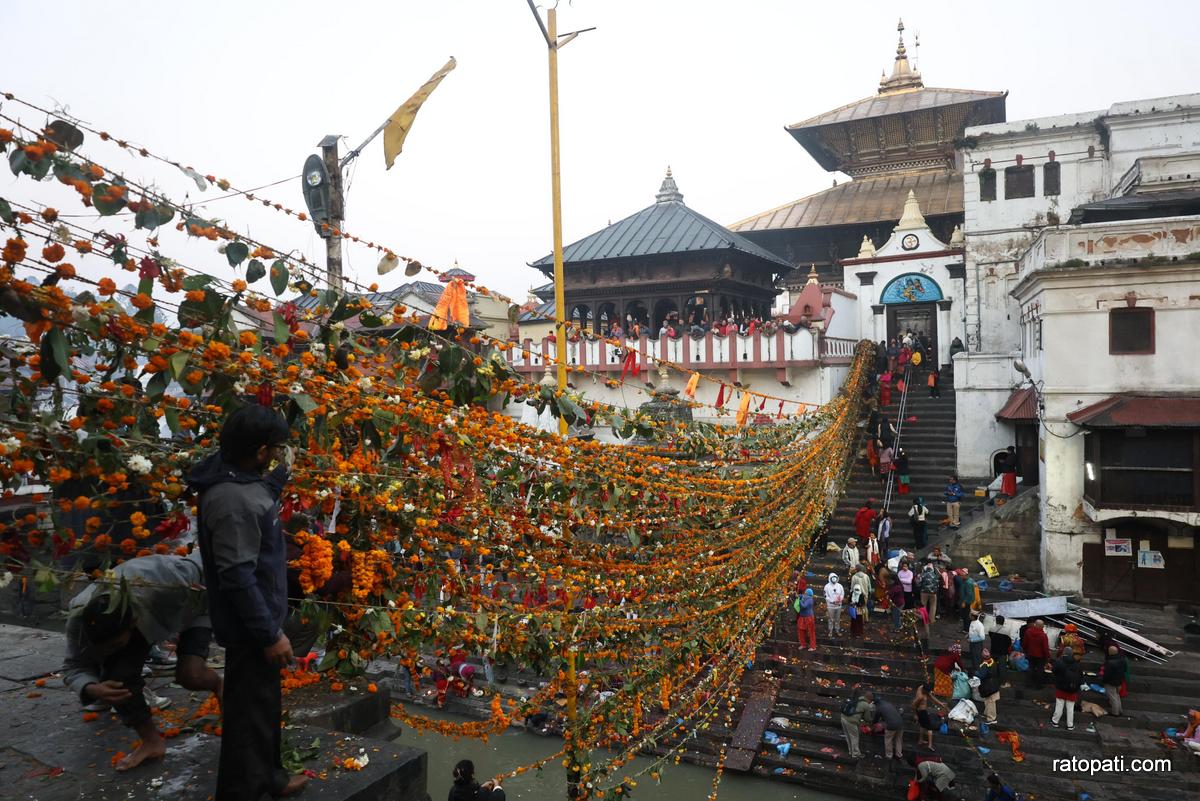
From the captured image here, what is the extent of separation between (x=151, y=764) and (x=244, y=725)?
1176mm

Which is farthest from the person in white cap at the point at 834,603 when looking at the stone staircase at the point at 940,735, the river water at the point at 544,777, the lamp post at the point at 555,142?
the lamp post at the point at 555,142

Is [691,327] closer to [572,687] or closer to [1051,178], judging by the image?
[1051,178]

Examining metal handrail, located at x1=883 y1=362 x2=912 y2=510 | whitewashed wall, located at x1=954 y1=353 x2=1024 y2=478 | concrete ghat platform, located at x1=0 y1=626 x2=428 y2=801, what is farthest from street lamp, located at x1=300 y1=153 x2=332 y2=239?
whitewashed wall, located at x1=954 y1=353 x2=1024 y2=478

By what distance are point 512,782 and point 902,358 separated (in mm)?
17150

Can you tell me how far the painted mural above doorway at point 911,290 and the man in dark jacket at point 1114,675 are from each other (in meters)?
14.9

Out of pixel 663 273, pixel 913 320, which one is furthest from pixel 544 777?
pixel 913 320

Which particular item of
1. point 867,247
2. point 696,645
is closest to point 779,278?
point 867,247

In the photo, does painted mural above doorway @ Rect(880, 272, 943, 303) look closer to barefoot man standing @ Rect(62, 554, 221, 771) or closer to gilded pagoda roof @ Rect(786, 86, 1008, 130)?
gilded pagoda roof @ Rect(786, 86, 1008, 130)

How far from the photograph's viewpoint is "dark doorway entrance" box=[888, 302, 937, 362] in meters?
24.7

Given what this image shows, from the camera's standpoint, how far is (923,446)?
20266 mm

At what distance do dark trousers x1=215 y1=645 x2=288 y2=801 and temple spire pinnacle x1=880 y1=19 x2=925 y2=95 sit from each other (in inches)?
1498

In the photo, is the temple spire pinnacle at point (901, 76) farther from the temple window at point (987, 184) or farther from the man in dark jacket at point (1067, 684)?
the man in dark jacket at point (1067, 684)

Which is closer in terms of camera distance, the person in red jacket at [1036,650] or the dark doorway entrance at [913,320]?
the person in red jacket at [1036,650]

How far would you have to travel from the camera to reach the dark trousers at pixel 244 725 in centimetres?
323
